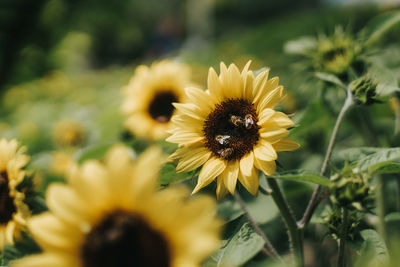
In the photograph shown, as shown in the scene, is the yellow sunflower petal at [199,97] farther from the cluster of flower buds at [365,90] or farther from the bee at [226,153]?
the cluster of flower buds at [365,90]

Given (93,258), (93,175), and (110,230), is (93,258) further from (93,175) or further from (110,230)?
(93,175)

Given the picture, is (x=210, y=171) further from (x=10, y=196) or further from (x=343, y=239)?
(x=10, y=196)

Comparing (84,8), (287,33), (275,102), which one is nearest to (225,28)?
(84,8)

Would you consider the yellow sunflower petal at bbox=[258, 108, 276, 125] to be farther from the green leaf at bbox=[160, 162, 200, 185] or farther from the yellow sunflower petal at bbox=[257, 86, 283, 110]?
Result: the green leaf at bbox=[160, 162, 200, 185]

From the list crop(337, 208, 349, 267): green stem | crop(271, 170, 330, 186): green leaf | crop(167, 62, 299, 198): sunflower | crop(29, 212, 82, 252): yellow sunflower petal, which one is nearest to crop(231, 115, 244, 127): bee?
crop(167, 62, 299, 198): sunflower

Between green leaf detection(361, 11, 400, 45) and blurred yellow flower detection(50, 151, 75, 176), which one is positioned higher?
blurred yellow flower detection(50, 151, 75, 176)

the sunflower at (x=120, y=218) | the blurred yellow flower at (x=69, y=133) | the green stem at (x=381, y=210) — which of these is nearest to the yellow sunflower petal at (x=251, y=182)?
the sunflower at (x=120, y=218)

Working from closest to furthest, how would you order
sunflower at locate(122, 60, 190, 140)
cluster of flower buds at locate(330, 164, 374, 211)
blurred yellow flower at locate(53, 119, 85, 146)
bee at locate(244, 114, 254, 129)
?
cluster of flower buds at locate(330, 164, 374, 211)
bee at locate(244, 114, 254, 129)
sunflower at locate(122, 60, 190, 140)
blurred yellow flower at locate(53, 119, 85, 146)
